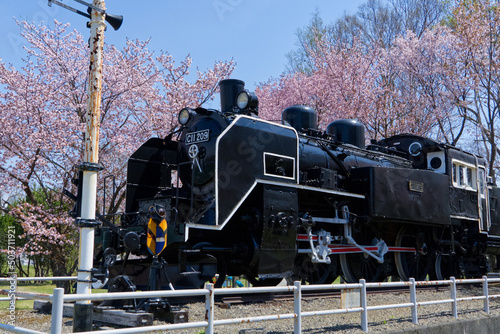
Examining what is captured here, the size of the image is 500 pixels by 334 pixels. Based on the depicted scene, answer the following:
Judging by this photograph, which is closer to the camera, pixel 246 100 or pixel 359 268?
pixel 246 100

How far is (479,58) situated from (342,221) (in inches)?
494

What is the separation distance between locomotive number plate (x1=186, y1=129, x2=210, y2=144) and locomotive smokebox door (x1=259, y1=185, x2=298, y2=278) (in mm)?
1218

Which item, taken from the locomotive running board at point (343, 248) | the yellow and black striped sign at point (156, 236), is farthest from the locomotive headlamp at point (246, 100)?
the yellow and black striped sign at point (156, 236)

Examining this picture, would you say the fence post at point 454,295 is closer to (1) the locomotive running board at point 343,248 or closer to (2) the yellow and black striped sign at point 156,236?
(1) the locomotive running board at point 343,248

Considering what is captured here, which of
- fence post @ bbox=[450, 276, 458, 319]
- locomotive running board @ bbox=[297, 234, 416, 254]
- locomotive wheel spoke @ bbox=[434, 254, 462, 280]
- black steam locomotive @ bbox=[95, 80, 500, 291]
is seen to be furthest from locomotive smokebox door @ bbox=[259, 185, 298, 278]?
locomotive wheel spoke @ bbox=[434, 254, 462, 280]

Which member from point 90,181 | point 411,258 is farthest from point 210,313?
point 411,258

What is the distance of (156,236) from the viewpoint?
6.56 m

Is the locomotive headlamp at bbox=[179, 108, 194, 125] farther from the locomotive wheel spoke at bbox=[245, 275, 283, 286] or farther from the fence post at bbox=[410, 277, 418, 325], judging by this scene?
the fence post at bbox=[410, 277, 418, 325]

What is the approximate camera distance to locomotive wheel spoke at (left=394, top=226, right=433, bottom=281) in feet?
35.5

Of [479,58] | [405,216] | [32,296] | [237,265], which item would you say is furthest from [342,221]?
[479,58]

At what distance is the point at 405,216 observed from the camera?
9938mm

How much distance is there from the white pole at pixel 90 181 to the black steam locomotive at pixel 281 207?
160 cm

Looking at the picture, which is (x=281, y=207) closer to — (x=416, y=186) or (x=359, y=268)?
(x=359, y=268)

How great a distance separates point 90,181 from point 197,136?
130 inches
